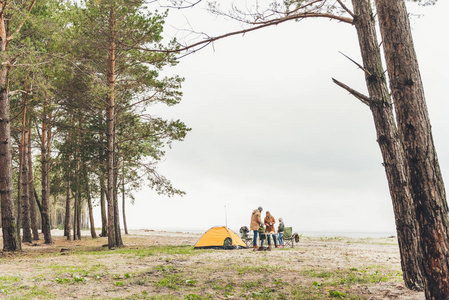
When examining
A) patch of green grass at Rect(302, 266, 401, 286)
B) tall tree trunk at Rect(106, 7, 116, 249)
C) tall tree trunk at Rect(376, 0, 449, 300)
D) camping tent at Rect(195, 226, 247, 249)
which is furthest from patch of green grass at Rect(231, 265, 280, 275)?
tall tree trunk at Rect(106, 7, 116, 249)

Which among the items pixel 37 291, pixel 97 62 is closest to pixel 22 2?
pixel 97 62

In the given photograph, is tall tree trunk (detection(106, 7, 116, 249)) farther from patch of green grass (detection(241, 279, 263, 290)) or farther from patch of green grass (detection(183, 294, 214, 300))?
patch of green grass (detection(183, 294, 214, 300))

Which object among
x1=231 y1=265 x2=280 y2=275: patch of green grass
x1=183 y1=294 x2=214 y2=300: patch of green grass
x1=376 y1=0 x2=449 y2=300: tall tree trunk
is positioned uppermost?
x1=376 y1=0 x2=449 y2=300: tall tree trunk

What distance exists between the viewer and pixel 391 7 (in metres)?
4.74

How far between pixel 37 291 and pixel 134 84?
12.4 meters

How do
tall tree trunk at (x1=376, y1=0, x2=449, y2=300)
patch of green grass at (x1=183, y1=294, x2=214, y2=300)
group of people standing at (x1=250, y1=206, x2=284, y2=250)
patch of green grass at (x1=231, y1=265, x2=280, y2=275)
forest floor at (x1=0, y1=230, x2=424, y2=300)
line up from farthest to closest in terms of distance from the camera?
1. group of people standing at (x1=250, y1=206, x2=284, y2=250)
2. patch of green grass at (x1=231, y1=265, x2=280, y2=275)
3. forest floor at (x1=0, y1=230, x2=424, y2=300)
4. patch of green grass at (x1=183, y1=294, x2=214, y2=300)
5. tall tree trunk at (x1=376, y1=0, x2=449, y2=300)

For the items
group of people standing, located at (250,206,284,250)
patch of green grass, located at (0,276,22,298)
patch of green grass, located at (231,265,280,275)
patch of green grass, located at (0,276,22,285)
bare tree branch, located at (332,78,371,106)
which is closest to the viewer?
bare tree branch, located at (332,78,371,106)

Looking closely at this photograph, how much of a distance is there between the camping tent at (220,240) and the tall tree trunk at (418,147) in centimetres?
1186

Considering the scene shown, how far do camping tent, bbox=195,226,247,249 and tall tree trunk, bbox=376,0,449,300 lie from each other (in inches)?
467

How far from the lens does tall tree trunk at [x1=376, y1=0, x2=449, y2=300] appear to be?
13.5 feet

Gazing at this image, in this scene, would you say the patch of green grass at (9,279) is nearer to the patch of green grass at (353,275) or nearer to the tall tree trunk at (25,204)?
the patch of green grass at (353,275)

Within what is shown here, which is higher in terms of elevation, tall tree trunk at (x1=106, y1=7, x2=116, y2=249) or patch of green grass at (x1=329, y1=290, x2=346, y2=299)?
tall tree trunk at (x1=106, y1=7, x2=116, y2=249)

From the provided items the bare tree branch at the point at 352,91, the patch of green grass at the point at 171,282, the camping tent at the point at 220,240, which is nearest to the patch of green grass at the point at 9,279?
the patch of green grass at the point at 171,282

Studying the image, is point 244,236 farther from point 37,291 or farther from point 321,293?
point 37,291
